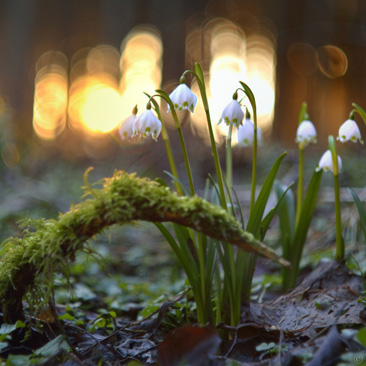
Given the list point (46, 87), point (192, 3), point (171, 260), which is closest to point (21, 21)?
point (46, 87)

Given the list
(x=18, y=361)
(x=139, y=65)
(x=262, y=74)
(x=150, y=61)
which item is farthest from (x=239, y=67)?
(x=18, y=361)

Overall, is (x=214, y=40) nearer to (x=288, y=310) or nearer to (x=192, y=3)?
(x=192, y=3)

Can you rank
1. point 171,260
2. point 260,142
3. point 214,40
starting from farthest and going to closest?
1. point 214,40
2. point 171,260
3. point 260,142

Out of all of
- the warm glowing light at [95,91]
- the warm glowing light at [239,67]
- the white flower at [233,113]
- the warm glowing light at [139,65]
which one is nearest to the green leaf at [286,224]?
the white flower at [233,113]

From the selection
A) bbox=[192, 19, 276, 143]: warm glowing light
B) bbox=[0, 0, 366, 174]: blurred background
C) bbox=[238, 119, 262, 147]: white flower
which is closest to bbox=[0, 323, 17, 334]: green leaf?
bbox=[238, 119, 262, 147]: white flower

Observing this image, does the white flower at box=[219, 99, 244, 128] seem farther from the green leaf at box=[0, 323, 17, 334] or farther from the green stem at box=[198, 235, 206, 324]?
the green leaf at box=[0, 323, 17, 334]

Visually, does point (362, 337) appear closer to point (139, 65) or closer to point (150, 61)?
point (150, 61)
